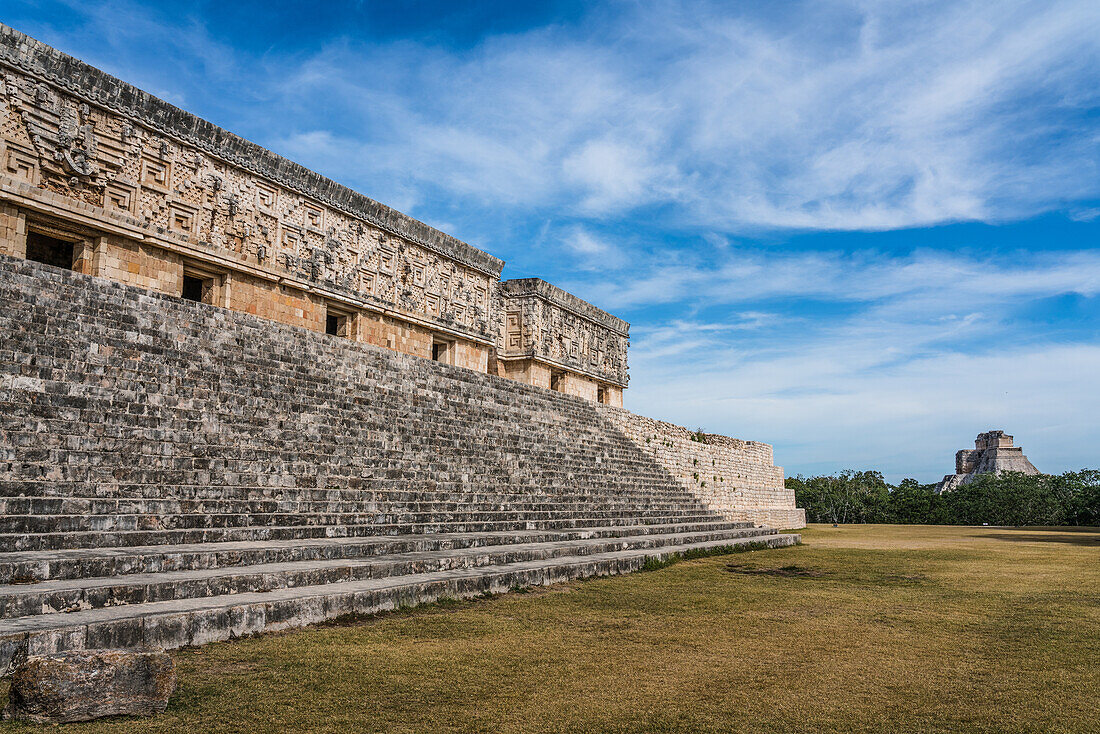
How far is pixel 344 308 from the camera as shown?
52.3 ft

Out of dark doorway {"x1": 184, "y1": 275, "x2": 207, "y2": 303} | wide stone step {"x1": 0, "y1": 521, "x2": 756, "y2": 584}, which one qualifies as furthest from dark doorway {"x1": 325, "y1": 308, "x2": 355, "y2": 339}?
wide stone step {"x1": 0, "y1": 521, "x2": 756, "y2": 584}

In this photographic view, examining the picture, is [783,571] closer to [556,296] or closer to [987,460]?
[556,296]

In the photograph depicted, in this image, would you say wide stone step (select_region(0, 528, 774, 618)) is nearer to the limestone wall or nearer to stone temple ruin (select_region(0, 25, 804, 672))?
stone temple ruin (select_region(0, 25, 804, 672))

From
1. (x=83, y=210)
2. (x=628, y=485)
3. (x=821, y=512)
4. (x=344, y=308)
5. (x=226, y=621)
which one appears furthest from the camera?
(x=821, y=512)

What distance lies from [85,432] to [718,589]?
655cm

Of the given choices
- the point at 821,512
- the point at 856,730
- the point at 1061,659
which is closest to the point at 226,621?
the point at 856,730

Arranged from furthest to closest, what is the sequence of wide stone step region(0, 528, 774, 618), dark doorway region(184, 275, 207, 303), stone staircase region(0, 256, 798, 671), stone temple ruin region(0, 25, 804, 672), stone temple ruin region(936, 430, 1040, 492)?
1. stone temple ruin region(936, 430, 1040, 492)
2. dark doorway region(184, 275, 207, 303)
3. stone temple ruin region(0, 25, 804, 672)
4. stone staircase region(0, 256, 798, 671)
5. wide stone step region(0, 528, 774, 618)

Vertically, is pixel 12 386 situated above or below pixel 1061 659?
above

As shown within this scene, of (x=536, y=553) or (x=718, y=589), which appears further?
(x=536, y=553)

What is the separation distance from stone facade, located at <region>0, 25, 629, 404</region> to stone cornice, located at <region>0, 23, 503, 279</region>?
0.07 feet

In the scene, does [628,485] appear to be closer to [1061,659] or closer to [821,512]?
[1061,659]

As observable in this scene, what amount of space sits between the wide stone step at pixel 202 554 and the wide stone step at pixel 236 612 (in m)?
0.74

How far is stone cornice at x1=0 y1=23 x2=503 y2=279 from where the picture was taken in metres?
10.8

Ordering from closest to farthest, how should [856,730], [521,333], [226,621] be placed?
[856,730], [226,621], [521,333]
